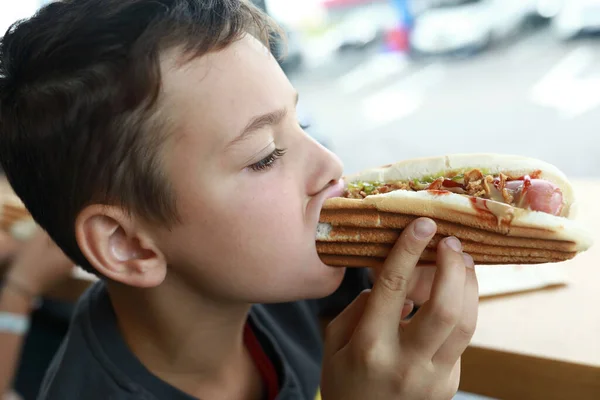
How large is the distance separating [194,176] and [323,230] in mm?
222

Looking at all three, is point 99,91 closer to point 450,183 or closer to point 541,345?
point 450,183

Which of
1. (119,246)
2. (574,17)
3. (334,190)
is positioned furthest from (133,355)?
(574,17)

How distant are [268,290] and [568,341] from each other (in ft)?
1.78

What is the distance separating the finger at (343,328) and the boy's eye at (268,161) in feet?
1.03

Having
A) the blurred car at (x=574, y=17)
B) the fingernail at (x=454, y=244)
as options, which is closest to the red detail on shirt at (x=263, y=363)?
the fingernail at (x=454, y=244)

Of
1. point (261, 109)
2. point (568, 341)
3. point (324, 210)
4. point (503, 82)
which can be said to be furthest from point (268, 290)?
point (503, 82)

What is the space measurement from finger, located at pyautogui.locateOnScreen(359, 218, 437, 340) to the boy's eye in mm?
223

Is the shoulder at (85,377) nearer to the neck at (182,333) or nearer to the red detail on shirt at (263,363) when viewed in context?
the neck at (182,333)

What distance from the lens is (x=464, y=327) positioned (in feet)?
2.81

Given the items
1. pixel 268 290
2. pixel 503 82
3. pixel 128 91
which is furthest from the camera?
pixel 503 82

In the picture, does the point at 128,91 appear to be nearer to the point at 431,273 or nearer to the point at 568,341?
the point at 431,273

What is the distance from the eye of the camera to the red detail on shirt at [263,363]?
1168 mm

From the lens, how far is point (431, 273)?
107cm

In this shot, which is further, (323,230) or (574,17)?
(574,17)
